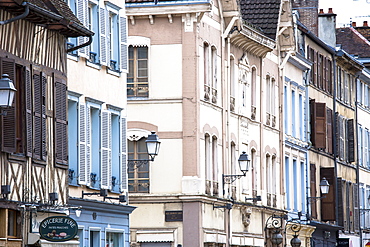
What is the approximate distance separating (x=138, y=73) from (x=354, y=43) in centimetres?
3672

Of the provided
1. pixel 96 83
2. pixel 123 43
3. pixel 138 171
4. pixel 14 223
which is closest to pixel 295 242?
pixel 138 171

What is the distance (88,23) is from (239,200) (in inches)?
547

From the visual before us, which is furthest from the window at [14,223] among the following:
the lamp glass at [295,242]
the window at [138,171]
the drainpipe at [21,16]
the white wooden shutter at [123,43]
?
the lamp glass at [295,242]

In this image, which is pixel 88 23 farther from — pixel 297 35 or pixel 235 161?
pixel 297 35

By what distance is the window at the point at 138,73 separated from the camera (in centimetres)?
3725

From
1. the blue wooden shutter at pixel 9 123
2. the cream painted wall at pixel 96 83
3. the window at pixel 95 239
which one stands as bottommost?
the window at pixel 95 239

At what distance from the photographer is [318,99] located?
54812 mm

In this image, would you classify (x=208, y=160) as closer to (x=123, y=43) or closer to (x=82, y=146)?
(x=123, y=43)

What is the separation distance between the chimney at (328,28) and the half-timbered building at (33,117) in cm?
3434

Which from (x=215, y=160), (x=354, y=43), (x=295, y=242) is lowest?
(x=295, y=242)

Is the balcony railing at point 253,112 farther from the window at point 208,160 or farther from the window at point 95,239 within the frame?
the window at point 95,239

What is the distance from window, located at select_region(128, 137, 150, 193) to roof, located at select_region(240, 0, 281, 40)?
10334mm

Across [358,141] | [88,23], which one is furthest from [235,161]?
[358,141]

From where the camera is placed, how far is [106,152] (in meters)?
30.4
